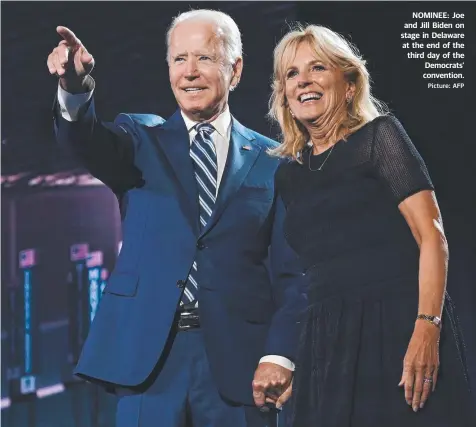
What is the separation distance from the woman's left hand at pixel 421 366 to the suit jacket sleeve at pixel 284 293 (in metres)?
0.45

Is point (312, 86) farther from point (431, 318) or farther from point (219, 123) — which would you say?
Answer: point (431, 318)

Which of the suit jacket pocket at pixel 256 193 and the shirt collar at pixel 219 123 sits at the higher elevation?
the shirt collar at pixel 219 123

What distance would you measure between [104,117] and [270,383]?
150 centimetres

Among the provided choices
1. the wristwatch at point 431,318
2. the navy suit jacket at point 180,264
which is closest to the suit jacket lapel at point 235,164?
the navy suit jacket at point 180,264

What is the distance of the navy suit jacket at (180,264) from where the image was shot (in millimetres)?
2230

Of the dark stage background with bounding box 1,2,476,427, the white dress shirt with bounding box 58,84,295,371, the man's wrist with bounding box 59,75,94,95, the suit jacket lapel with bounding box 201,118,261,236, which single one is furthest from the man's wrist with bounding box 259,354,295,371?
the dark stage background with bounding box 1,2,476,427

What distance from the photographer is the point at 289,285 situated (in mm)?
2336

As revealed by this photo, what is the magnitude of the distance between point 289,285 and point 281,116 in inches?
16.9

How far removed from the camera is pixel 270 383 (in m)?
2.26

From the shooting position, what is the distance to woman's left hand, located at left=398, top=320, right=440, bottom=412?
1.88m

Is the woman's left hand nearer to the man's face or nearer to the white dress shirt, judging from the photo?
the white dress shirt

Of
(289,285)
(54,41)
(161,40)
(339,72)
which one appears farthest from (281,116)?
(54,41)

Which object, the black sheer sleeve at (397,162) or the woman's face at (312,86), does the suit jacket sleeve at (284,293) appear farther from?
the black sheer sleeve at (397,162)

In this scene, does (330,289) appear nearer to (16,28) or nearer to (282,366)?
(282,366)
